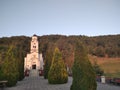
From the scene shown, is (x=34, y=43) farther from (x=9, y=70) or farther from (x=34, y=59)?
(x=9, y=70)

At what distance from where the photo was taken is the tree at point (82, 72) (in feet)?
34.6

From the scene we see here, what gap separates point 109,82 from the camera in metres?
23.2

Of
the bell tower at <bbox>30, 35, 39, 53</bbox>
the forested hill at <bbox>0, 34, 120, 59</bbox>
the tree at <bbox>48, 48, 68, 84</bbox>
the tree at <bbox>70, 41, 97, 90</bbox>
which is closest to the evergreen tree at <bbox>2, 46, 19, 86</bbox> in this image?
the tree at <bbox>48, 48, 68, 84</bbox>

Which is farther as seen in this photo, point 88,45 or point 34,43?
point 88,45

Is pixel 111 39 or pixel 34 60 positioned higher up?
pixel 111 39

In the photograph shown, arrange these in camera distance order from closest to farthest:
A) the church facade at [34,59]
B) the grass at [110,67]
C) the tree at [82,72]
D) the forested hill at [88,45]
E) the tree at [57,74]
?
the tree at [82,72] < the tree at [57,74] < the grass at [110,67] < the church facade at [34,59] < the forested hill at [88,45]

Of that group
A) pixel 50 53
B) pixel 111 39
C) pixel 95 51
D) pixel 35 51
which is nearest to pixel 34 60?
pixel 35 51

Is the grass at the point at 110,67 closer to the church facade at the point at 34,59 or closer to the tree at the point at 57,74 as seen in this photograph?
the church facade at the point at 34,59

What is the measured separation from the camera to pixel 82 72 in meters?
11.0

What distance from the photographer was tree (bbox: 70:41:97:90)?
416 inches

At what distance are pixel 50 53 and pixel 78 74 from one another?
2206 centimetres

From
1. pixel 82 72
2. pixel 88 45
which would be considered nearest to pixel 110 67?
pixel 88 45

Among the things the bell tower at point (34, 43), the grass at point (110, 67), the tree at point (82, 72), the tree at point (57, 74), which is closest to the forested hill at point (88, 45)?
the grass at point (110, 67)

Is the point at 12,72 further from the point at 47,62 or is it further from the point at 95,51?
the point at 95,51
